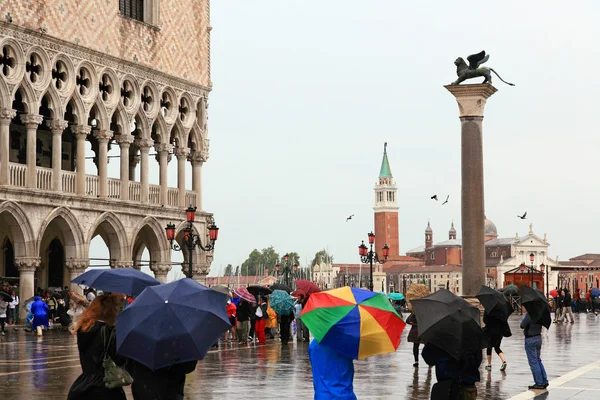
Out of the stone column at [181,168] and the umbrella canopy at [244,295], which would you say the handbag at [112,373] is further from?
the stone column at [181,168]

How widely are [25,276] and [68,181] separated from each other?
322 centimetres

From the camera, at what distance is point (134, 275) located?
29.6 ft

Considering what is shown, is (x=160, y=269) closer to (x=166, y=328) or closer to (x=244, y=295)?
(x=244, y=295)

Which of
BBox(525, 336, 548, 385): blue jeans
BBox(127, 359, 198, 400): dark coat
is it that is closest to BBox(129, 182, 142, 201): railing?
BBox(525, 336, 548, 385): blue jeans

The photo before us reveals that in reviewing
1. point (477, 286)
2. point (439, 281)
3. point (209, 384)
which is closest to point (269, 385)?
point (209, 384)

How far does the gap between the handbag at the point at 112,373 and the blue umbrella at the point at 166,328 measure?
12 centimetres

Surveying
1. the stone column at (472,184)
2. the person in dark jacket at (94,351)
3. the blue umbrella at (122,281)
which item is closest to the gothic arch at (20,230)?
the stone column at (472,184)

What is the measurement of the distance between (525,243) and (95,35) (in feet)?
478

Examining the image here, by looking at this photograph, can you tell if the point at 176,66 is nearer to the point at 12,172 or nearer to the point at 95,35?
the point at 95,35

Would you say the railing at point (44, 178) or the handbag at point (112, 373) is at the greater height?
the railing at point (44, 178)

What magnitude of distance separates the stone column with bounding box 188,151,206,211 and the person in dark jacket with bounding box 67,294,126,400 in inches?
1231

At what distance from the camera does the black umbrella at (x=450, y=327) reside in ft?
29.2

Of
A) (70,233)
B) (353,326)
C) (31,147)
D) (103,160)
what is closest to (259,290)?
(70,233)

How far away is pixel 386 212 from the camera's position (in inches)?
6796
